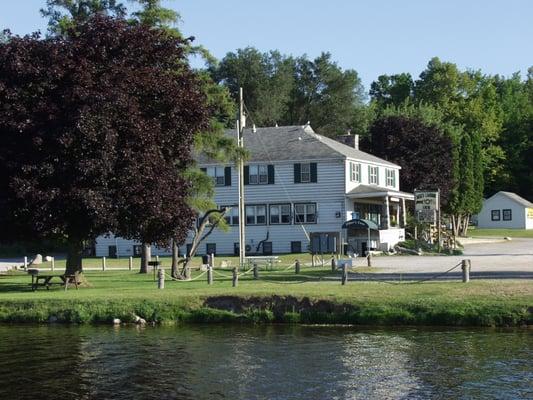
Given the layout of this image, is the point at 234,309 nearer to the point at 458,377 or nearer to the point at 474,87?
the point at 458,377

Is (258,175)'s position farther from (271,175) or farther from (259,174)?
(271,175)

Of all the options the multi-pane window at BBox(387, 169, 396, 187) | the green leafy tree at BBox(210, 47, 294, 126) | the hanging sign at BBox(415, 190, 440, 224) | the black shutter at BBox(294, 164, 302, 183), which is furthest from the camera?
the green leafy tree at BBox(210, 47, 294, 126)

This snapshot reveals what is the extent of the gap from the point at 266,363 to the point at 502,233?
71021 millimetres

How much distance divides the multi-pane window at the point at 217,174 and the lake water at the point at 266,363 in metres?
38.4

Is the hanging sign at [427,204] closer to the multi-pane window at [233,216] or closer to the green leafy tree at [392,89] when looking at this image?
the multi-pane window at [233,216]

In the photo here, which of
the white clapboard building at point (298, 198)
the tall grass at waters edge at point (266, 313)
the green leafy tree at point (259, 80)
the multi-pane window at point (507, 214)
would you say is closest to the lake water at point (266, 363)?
the tall grass at waters edge at point (266, 313)

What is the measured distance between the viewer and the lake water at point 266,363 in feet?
52.1

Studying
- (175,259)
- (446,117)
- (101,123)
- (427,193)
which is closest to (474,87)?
(446,117)

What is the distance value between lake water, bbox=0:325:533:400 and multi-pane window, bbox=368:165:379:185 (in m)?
41.0

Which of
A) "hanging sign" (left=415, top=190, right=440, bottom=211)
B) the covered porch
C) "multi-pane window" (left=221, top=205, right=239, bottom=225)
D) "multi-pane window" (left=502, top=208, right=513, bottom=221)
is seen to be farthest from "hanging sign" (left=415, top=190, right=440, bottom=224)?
"multi-pane window" (left=502, top=208, right=513, bottom=221)

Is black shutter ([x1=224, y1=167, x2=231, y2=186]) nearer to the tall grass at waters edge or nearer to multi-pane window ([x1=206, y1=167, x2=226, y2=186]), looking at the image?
multi-pane window ([x1=206, y1=167, x2=226, y2=186])

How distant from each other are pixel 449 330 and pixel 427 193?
105 feet

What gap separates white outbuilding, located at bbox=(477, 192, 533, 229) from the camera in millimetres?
92250

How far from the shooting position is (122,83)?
3086cm
